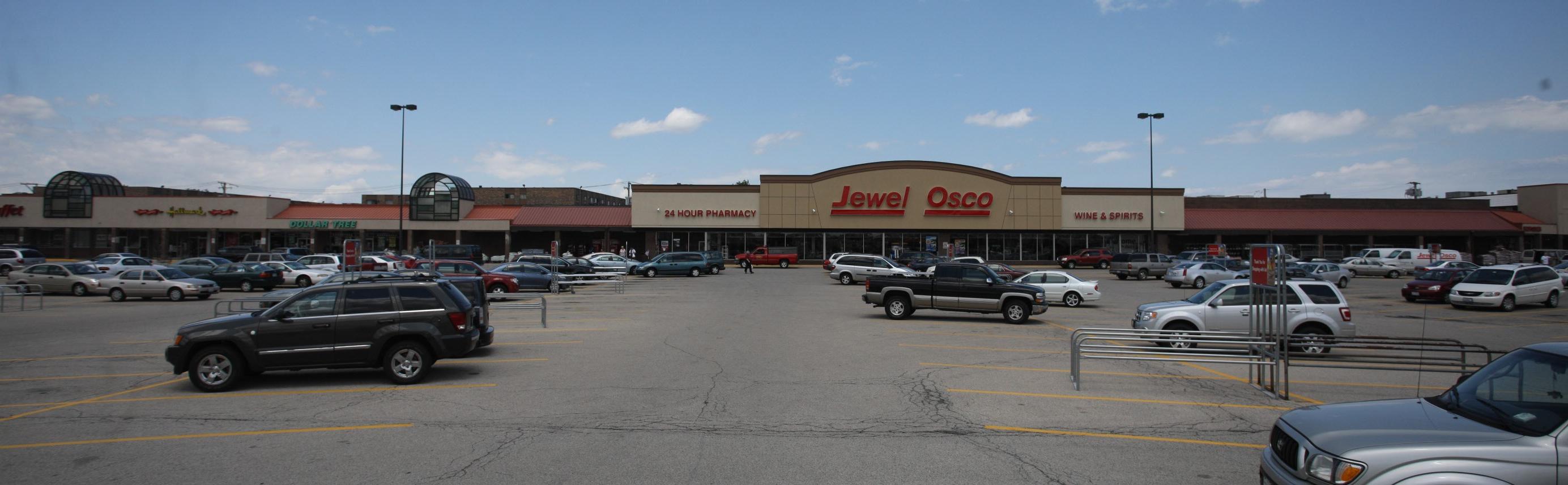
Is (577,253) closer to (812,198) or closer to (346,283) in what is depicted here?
(812,198)

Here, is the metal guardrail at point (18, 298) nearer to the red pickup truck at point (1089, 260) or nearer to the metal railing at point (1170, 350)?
the metal railing at point (1170, 350)

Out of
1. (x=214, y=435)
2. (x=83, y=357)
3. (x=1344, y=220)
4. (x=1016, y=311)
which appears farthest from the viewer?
(x=1344, y=220)

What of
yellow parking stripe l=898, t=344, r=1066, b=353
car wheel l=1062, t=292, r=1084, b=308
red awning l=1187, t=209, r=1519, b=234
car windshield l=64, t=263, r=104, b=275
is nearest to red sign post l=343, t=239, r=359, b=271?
yellow parking stripe l=898, t=344, r=1066, b=353

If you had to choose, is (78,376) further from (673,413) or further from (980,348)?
(980,348)

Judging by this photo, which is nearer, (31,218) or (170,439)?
(170,439)

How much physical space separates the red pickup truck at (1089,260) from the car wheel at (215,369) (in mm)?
51891

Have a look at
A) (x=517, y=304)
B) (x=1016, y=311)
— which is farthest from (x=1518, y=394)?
(x=517, y=304)

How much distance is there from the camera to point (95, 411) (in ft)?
31.3

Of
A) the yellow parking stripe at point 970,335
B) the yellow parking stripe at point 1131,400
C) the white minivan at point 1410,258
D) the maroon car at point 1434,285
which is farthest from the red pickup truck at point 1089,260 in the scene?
the yellow parking stripe at point 1131,400

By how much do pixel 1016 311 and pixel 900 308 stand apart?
2958 millimetres

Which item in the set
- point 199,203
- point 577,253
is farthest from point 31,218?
point 577,253

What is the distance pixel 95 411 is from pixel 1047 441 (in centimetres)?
1083

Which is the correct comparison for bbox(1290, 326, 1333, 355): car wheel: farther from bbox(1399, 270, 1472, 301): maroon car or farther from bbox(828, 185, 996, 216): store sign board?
bbox(828, 185, 996, 216): store sign board

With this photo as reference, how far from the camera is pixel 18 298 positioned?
93.6 ft
